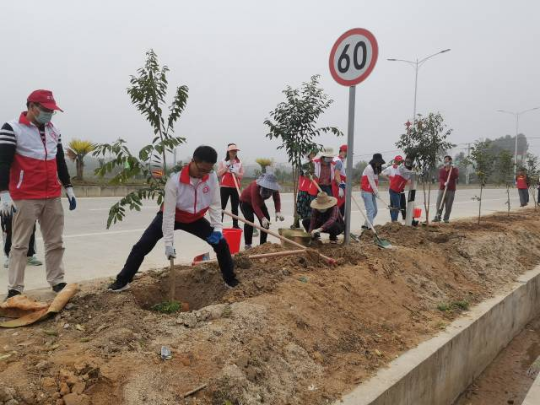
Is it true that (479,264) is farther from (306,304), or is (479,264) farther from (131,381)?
(131,381)

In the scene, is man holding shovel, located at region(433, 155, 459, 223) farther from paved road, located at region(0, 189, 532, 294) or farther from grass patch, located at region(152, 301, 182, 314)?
grass patch, located at region(152, 301, 182, 314)

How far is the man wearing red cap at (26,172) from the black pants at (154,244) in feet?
2.92

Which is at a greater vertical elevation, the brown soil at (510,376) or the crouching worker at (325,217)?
the crouching worker at (325,217)

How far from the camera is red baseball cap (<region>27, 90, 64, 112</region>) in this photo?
365cm

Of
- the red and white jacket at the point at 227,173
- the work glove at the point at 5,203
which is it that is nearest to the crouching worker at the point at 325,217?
the red and white jacket at the point at 227,173

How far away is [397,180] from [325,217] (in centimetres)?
408

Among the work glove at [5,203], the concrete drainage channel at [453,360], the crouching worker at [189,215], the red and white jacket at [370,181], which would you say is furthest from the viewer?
the red and white jacket at [370,181]

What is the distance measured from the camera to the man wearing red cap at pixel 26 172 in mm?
3578

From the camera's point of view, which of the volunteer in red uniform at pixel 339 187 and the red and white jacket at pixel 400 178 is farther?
the red and white jacket at pixel 400 178

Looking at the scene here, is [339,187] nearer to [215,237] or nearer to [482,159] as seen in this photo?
[215,237]

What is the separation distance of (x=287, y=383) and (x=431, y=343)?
1571mm

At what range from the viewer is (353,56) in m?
4.96

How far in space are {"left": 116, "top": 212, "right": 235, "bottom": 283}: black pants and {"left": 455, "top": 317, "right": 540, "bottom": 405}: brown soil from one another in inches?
102

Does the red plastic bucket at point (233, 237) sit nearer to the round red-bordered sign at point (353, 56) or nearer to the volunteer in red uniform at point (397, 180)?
the round red-bordered sign at point (353, 56)
